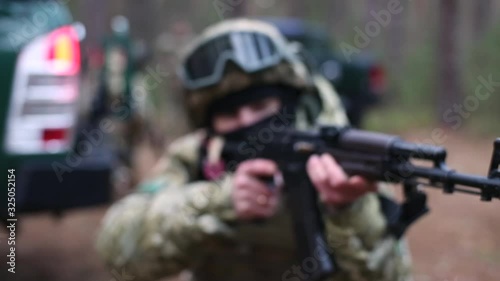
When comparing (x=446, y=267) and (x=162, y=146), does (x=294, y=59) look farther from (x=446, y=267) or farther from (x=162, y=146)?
(x=162, y=146)

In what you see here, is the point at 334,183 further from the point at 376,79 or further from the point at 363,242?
the point at 376,79

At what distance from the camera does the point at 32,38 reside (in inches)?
124

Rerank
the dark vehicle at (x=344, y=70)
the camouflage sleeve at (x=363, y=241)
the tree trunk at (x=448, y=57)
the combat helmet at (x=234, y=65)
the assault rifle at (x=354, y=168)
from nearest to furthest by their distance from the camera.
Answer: the assault rifle at (x=354, y=168) < the camouflage sleeve at (x=363, y=241) < the combat helmet at (x=234, y=65) < the tree trunk at (x=448, y=57) < the dark vehicle at (x=344, y=70)

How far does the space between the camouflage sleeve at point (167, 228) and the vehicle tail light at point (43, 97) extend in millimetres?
841

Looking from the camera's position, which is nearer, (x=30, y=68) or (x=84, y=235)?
(x=30, y=68)

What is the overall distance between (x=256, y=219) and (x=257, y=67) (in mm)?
529

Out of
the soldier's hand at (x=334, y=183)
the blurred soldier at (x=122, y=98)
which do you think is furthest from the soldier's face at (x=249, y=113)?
the blurred soldier at (x=122, y=98)

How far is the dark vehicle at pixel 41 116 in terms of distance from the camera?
3055 millimetres

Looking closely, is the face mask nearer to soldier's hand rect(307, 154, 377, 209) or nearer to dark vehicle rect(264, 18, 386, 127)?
soldier's hand rect(307, 154, 377, 209)

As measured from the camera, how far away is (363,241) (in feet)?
6.46

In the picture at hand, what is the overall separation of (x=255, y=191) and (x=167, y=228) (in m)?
0.38

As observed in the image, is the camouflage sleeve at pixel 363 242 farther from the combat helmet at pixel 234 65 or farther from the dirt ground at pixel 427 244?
the dirt ground at pixel 427 244

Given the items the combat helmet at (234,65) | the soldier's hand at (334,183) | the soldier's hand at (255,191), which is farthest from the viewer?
the combat helmet at (234,65)

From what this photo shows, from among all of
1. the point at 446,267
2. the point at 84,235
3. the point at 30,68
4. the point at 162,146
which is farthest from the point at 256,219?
the point at 162,146
